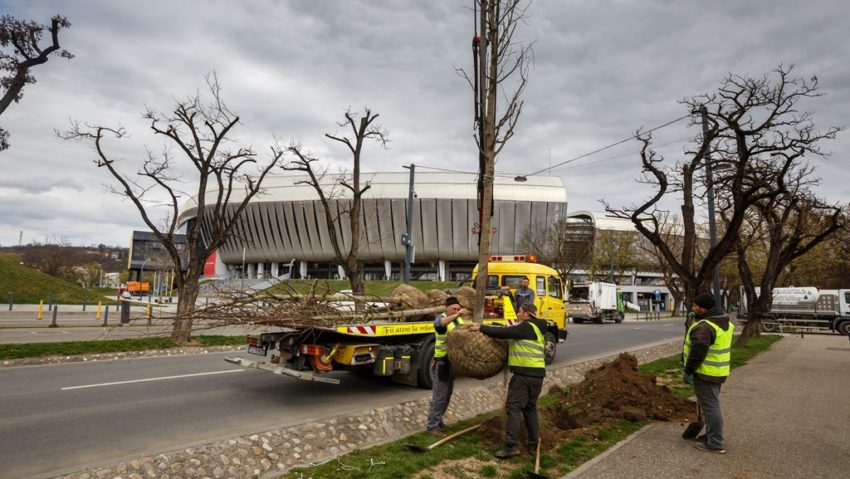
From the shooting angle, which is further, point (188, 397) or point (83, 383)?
point (83, 383)

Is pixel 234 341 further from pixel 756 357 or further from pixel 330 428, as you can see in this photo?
pixel 756 357

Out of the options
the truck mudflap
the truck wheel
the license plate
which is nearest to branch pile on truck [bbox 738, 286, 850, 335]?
the truck wheel

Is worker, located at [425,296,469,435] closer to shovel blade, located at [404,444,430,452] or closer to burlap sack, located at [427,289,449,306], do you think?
shovel blade, located at [404,444,430,452]

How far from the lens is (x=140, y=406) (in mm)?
7418

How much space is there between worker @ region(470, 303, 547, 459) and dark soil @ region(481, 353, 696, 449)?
2.06ft

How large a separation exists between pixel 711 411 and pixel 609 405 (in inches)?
74.1

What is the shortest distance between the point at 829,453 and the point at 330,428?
5530 millimetres

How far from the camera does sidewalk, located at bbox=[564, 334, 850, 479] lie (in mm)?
5059

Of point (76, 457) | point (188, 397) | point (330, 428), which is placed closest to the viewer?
point (76, 457)

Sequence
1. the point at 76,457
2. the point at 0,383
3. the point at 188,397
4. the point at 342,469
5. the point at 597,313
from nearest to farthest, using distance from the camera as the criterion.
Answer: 1. the point at 342,469
2. the point at 76,457
3. the point at 188,397
4. the point at 0,383
5. the point at 597,313

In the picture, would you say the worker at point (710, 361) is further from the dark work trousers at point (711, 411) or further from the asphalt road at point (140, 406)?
the asphalt road at point (140, 406)

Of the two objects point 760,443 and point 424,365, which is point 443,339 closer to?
point 424,365

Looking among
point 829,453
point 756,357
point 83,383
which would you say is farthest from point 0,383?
point 756,357

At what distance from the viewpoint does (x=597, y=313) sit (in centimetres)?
3494
